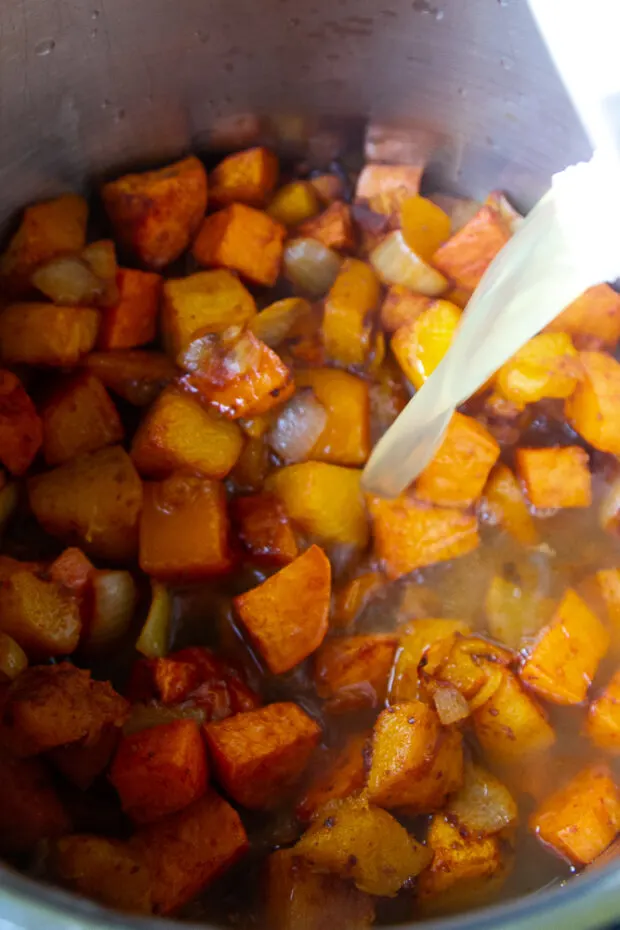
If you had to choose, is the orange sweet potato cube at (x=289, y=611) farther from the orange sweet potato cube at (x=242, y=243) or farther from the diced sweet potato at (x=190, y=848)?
the orange sweet potato cube at (x=242, y=243)

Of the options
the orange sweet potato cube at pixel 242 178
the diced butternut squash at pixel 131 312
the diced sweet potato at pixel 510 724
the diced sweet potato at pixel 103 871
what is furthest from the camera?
the orange sweet potato cube at pixel 242 178

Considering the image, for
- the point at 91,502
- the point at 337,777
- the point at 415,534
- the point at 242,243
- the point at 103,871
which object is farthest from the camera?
the point at 242,243

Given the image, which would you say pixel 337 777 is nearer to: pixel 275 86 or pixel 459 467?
pixel 459 467

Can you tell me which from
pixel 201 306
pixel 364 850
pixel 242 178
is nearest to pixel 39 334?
pixel 201 306

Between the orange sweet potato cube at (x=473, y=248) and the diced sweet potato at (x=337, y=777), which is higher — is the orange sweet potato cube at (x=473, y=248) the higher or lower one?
the higher one

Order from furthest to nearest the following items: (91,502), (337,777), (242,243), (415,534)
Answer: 1. (242,243)
2. (415,534)
3. (91,502)
4. (337,777)

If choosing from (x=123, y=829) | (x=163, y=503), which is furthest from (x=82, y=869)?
(x=163, y=503)

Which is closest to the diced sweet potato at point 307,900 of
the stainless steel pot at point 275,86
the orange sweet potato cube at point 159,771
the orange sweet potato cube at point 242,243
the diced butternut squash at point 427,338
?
the orange sweet potato cube at point 159,771
